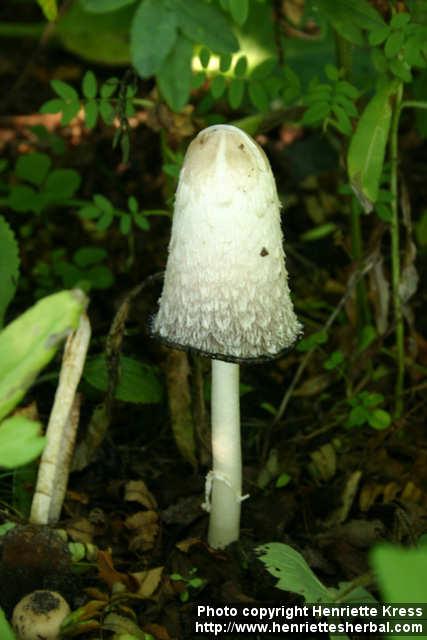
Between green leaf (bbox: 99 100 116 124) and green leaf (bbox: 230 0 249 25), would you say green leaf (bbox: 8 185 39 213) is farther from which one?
green leaf (bbox: 230 0 249 25)

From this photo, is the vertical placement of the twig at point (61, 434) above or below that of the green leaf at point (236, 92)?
below

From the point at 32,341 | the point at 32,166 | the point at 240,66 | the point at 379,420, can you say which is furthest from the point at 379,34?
the point at 32,166

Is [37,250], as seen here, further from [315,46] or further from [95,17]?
[315,46]

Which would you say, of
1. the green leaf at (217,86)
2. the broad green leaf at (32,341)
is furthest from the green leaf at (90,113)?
the broad green leaf at (32,341)

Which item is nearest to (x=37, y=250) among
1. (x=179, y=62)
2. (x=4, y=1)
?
Result: (x=179, y=62)

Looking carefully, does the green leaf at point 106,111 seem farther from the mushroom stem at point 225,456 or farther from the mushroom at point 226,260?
the mushroom stem at point 225,456
